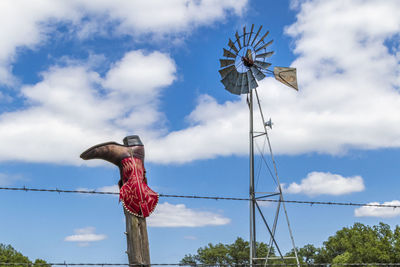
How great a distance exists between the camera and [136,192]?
6.48 m

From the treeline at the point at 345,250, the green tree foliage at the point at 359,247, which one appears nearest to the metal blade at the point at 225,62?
the treeline at the point at 345,250

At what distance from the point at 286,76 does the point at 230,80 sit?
6.79ft

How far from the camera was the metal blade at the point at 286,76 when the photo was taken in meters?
17.3

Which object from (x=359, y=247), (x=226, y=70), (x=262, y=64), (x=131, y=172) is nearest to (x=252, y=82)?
(x=262, y=64)

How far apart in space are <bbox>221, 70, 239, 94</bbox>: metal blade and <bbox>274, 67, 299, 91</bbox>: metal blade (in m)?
1.53

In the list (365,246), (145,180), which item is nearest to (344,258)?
(365,246)

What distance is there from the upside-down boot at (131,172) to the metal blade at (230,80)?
449 inches

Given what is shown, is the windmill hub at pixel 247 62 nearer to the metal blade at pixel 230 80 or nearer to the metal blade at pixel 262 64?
the metal blade at pixel 262 64

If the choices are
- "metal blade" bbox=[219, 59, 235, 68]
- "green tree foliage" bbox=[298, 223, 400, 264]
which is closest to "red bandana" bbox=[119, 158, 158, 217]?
"metal blade" bbox=[219, 59, 235, 68]

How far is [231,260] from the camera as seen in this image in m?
67.4

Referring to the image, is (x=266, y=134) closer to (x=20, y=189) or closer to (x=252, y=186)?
(x=252, y=186)

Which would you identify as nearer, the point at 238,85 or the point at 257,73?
the point at 257,73

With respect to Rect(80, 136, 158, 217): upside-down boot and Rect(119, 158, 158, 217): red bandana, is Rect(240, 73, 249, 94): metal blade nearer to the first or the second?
Rect(80, 136, 158, 217): upside-down boot

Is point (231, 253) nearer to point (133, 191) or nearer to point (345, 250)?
point (345, 250)
